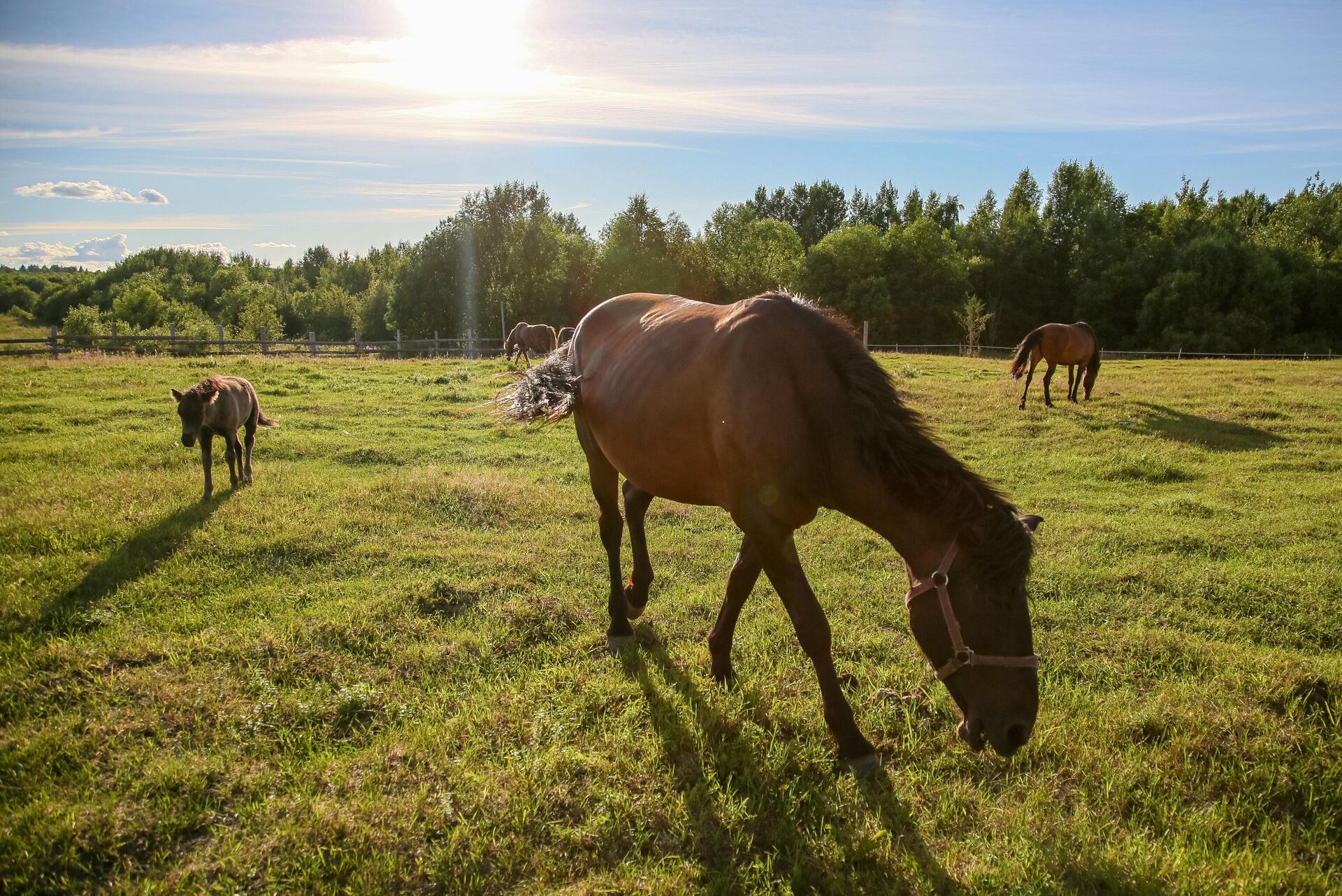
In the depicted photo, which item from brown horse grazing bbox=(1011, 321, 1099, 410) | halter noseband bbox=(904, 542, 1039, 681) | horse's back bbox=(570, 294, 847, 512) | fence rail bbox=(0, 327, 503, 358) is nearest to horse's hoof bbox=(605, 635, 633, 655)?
horse's back bbox=(570, 294, 847, 512)

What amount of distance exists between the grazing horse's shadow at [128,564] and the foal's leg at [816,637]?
445 centimetres

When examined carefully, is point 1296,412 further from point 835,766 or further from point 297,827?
point 297,827

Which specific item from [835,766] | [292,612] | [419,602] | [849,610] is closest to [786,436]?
[835,766]

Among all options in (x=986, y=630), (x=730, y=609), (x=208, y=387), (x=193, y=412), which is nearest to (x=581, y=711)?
(x=730, y=609)

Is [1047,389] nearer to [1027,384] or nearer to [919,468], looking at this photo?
[1027,384]

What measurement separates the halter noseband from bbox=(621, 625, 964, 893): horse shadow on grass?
26.2 inches

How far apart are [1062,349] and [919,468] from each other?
15.2 m

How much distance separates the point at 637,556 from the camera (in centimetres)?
491

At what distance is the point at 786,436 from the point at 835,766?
1558 mm

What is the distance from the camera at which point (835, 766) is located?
3246 millimetres

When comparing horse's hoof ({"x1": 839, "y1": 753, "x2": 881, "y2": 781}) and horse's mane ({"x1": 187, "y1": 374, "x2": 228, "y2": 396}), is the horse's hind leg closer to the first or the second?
horse's hoof ({"x1": 839, "y1": 753, "x2": 881, "y2": 781})

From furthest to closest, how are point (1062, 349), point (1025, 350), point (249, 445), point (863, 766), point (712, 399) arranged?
point (1025, 350) < point (1062, 349) < point (249, 445) < point (712, 399) < point (863, 766)

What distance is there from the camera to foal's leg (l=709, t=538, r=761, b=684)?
3.88 meters

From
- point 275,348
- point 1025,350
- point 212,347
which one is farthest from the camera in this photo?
point 212,347
